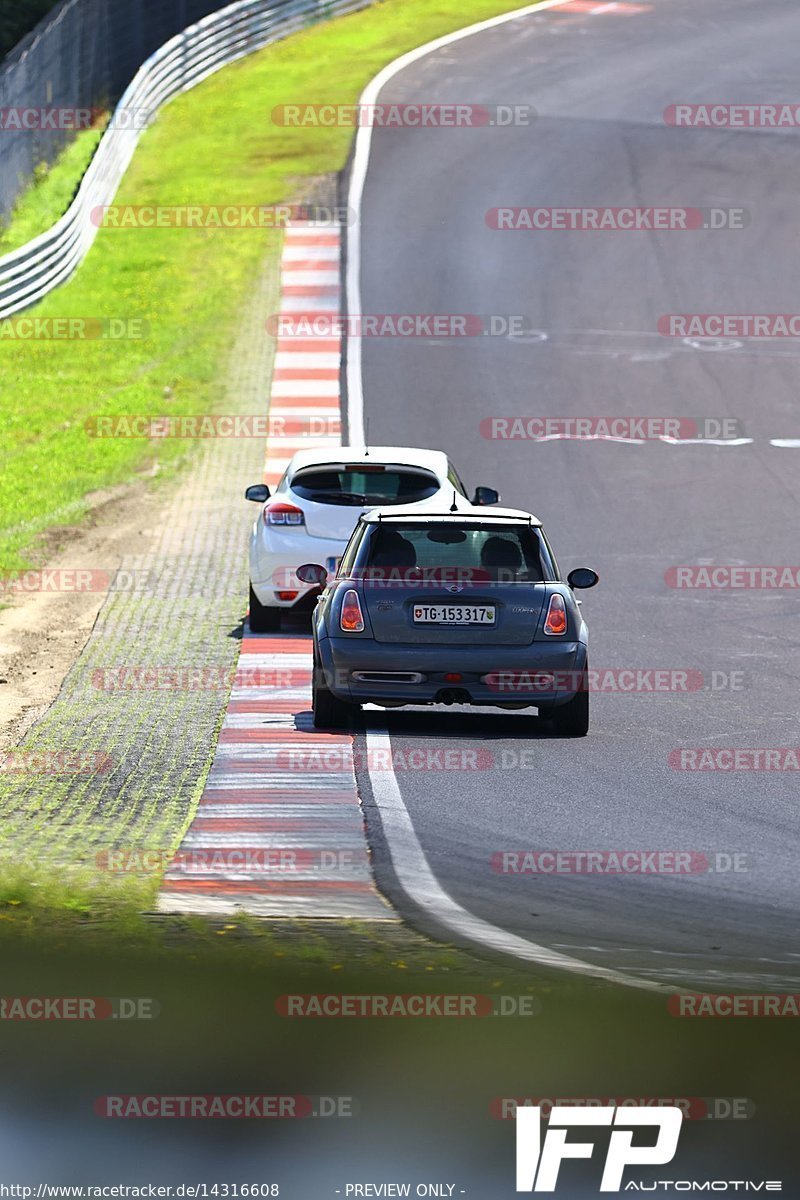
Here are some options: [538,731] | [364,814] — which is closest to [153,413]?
[538,731]

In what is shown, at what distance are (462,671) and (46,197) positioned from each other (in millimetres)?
24443

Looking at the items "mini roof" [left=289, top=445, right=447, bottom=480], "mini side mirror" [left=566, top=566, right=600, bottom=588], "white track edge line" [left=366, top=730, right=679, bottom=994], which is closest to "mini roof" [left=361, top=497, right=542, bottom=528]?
"mini side mirror" [left=566, top=566, right=600, bottom=588]

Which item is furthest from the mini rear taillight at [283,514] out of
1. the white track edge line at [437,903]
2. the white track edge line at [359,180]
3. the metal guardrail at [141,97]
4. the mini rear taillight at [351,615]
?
the metal guardrail at [141,97]

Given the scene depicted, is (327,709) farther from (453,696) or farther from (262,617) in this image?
(262,617)

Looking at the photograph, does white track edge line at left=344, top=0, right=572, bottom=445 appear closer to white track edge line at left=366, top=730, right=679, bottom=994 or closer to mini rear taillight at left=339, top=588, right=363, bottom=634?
mini rear taillight at left=339, top=588, right=363, bottom=634

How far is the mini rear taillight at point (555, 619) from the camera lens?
1223 centimetres

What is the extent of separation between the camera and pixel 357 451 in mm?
16531

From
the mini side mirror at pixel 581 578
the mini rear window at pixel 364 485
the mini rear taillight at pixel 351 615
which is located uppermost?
the mini rear window at pixel 364 485

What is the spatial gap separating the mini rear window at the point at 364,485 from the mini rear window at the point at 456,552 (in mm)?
3393

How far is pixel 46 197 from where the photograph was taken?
3450cm

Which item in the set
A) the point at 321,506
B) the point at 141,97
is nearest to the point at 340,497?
the point at 321,506

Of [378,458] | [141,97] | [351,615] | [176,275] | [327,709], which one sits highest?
[141,97]

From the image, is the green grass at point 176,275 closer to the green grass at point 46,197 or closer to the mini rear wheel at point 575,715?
the green grass at point 46,197

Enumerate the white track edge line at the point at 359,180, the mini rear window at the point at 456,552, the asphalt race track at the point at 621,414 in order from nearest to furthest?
1. the asphalt race track at the point at 621,414
2. the mini rear window at the point at 456,552
3. the white track edge line at the point at 359,180
